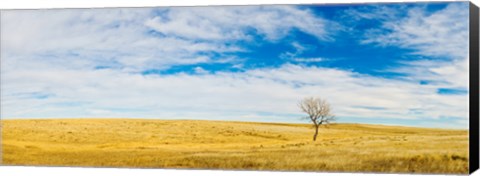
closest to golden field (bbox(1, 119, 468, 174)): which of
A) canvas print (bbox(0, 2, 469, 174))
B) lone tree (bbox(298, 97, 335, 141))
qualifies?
canvas print (bbox(0, 2, 469, 174))

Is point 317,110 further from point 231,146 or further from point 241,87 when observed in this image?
point 231,146

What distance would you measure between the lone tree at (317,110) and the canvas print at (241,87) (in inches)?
0.7

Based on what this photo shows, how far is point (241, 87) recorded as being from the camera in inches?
740

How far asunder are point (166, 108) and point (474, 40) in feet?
17.5

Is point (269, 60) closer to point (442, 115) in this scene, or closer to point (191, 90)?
point (191, 90)

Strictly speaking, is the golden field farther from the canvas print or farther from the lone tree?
the lone tree

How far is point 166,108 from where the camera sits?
752 inches

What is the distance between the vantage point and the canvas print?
17.9m

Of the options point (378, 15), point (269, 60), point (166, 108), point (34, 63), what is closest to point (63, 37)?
point (34, 63)

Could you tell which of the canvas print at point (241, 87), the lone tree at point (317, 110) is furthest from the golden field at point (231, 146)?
the lone tree at point (317, 110)

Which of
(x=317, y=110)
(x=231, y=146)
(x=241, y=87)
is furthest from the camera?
(x=231, y=146)

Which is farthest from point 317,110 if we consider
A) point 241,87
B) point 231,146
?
point 231,146

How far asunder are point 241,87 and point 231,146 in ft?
3.54

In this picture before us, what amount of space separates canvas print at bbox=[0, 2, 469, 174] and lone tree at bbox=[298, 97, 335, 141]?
17 millimetres
